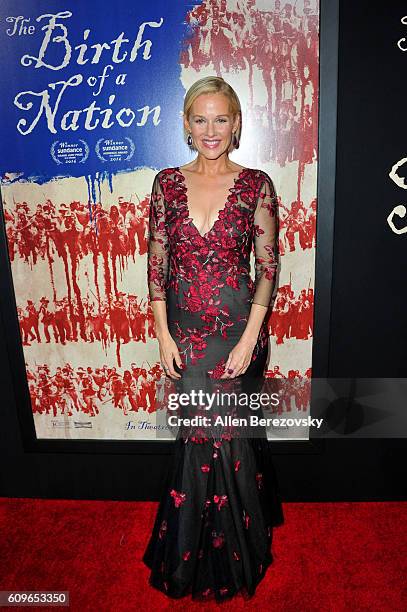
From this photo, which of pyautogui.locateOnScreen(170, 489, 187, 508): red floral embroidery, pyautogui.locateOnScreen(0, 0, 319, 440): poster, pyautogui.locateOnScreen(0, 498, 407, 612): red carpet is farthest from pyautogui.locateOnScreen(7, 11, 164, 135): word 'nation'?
pyautogui.locateOnScreen(0, 498, 407, 612): red carpet

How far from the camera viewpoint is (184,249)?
186cm

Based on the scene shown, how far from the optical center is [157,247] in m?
1.94

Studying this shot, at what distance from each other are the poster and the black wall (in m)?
0.09

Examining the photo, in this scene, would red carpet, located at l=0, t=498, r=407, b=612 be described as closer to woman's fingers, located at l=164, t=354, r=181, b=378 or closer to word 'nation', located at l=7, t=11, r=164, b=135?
woman's fingers, located at l=164, t=354, r=181, b=378

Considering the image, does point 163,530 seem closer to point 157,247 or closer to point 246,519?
point 246,519

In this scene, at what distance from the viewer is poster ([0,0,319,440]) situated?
A: 2.13 metres

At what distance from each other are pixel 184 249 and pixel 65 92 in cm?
99

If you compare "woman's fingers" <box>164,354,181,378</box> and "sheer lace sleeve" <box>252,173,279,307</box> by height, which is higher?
"sheer lace sleeve" <box>252,173,279,307</box>

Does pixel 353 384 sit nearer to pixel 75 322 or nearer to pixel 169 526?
pixel 169 526

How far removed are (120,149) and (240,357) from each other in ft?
3.66

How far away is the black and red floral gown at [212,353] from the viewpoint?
1866 mm

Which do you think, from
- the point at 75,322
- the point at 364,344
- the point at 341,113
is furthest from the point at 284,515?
the point at 341,113

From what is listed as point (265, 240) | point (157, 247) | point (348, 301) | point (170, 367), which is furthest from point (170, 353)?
point (348, 301)

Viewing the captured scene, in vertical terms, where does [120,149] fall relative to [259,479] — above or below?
above
